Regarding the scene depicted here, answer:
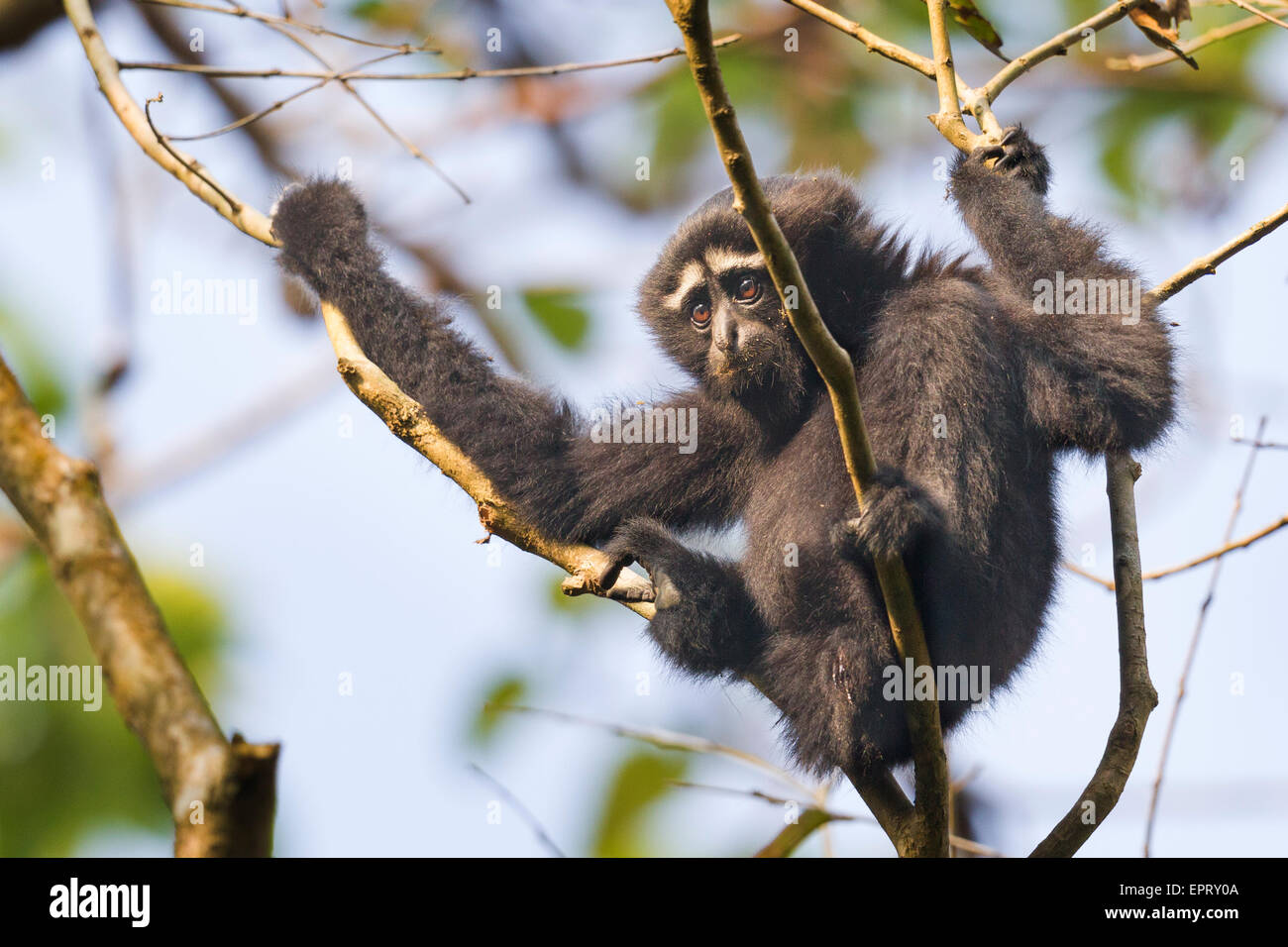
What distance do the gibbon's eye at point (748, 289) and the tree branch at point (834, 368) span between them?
2292 mm

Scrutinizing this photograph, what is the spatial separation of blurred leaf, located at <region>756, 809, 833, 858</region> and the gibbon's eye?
315 cm

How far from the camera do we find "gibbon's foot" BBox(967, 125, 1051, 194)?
248 inches

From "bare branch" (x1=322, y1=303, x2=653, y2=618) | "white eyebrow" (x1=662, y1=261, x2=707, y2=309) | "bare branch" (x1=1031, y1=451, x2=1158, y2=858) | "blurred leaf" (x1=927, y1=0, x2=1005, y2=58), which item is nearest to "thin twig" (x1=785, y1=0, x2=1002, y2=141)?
"blurred leaf" (x1=927, y1=0, x2=1005, y2=58)

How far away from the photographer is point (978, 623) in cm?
579

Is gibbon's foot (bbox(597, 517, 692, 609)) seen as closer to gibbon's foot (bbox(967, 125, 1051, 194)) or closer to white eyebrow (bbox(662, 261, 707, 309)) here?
white eyebrow (bbox(662, 261, 707, 309))

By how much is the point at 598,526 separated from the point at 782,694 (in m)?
1.66

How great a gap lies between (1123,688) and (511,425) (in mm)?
3845

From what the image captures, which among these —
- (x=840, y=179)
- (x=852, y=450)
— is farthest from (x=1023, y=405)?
(x=840, y=179)

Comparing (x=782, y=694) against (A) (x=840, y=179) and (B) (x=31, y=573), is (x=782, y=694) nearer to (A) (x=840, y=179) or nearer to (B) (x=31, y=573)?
(A) (x=840, y=179)

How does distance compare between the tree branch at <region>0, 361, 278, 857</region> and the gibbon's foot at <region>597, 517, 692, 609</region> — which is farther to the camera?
the gibbon's foot at <region>597, 517, 692, 609</region>

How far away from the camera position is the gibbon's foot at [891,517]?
4.98 m

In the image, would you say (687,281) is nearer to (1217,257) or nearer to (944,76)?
(944,76)

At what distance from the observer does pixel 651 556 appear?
20.2 feet

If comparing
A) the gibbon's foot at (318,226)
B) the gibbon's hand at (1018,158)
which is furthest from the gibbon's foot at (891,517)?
the gibbon's foot at (318,226)
